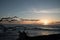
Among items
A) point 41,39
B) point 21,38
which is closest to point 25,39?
point 21,38

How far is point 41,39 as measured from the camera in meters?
16.9

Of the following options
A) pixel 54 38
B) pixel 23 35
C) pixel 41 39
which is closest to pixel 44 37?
pixel 41 39

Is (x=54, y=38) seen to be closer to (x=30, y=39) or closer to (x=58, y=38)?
(x=58, y=38)

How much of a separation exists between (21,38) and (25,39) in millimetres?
555

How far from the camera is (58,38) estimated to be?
17.7 meters

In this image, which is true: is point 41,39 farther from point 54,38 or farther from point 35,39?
point 54,38

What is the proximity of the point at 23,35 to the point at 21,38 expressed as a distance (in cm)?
49

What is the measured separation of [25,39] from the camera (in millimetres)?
16781

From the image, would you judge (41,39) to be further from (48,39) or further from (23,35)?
(23,35)

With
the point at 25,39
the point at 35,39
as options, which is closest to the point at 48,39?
the point at 35,39

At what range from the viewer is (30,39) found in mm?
16734

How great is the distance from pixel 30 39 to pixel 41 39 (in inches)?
56.6

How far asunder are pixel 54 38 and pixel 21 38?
449cm

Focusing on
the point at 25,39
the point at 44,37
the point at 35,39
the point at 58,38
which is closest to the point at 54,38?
the point at 58,38
